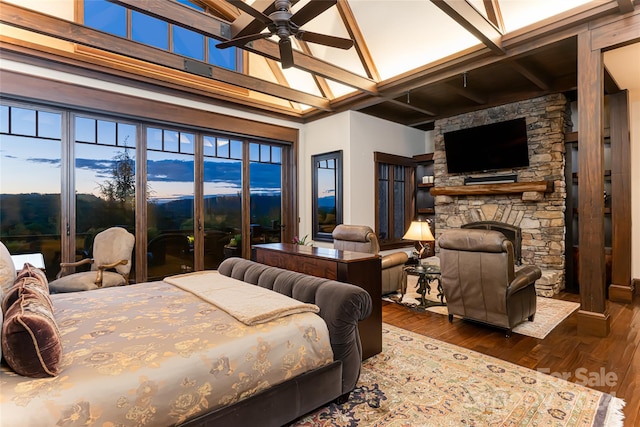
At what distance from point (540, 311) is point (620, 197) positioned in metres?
2.22

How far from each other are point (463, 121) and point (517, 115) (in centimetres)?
97

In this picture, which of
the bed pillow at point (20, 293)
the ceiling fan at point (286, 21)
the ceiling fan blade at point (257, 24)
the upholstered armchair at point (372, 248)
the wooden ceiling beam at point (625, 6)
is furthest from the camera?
the upholstered armchair at point (372, 248)

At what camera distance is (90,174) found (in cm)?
441

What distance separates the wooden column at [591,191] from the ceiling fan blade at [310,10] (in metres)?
2.73

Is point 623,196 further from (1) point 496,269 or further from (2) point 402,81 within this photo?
(2) point 402,81

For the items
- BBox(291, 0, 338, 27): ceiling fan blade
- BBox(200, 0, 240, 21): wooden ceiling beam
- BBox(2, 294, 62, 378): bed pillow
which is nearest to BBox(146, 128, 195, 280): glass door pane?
BBox(200, 0, 240, 21): wooden ceiling beam

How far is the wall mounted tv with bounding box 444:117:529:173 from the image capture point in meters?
5.52

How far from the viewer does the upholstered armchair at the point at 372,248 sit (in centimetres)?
455

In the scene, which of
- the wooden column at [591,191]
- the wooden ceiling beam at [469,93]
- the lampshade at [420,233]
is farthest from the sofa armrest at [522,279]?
the wooden ceiling beam at [469,93]

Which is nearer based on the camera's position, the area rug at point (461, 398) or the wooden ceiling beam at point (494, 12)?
the area rug at point (461, 398)

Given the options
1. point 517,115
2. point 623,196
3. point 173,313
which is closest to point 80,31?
point 173,313

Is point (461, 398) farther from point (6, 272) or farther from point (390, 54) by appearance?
point (390, 54)

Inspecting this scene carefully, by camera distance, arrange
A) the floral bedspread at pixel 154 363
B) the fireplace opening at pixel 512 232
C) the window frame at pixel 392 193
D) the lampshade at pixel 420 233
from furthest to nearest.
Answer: the window frame at pixel 392 193 < the fireplace opening at pixel 512 232 < the lampshade at pixel 420 233 < the floral bedspread at pixel 154 363

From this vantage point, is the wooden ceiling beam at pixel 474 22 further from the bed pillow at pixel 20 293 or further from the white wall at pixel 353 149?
the bed pillow at pixel 20 293
